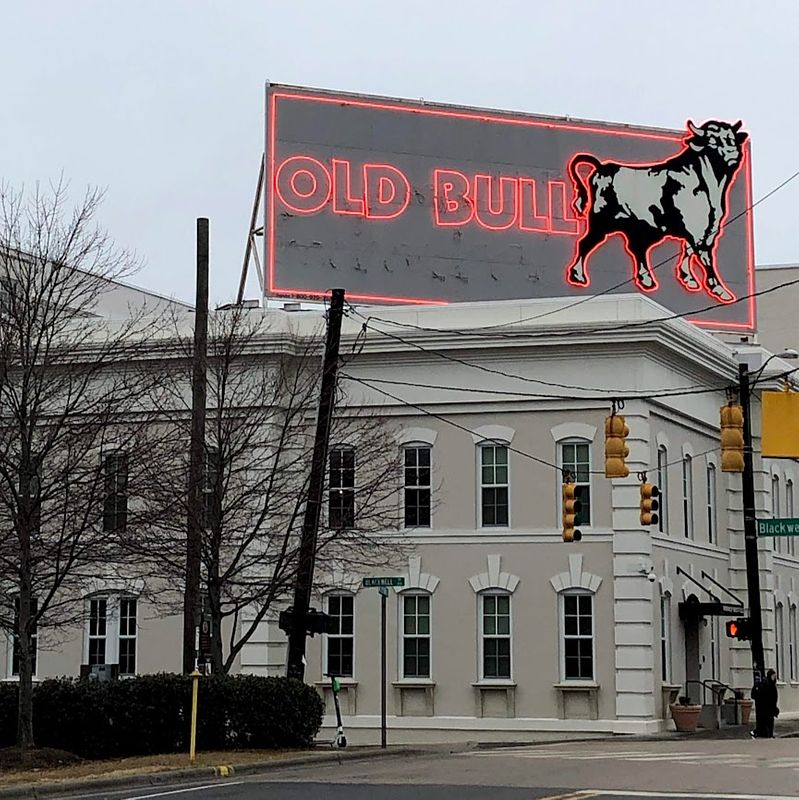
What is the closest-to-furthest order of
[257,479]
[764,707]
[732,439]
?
[732,439]
[257,479]
[764,707]

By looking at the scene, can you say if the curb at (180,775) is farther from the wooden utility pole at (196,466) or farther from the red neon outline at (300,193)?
the red neon outline at (300,193)

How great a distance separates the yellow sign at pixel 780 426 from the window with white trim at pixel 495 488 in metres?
8.64

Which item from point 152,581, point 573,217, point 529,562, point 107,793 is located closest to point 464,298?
point 573,217

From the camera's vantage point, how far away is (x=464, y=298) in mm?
41375

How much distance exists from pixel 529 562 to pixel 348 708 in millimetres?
5335

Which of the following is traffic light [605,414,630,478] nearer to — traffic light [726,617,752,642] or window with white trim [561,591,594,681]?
window with white trim [561,591,594,681]

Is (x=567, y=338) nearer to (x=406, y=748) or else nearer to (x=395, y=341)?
(x=395, y=341)

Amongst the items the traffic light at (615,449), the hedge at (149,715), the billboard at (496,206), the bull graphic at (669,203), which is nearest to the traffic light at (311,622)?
the hedge at (149,715)

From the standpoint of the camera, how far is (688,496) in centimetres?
4038

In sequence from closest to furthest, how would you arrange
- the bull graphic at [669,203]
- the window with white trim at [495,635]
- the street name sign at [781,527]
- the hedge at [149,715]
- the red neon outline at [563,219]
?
the hedge at [149,715] < the street name sign at [781,527] < the window with white trim at [495,635] < the red neon outline at [563,219] < the bull graphic at [669,203]

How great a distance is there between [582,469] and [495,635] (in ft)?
14.0

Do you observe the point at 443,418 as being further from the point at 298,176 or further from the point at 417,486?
the point at 298,176

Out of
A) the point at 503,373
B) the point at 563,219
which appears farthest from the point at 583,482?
the point at 563,219

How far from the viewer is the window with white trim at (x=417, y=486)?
123 feet
